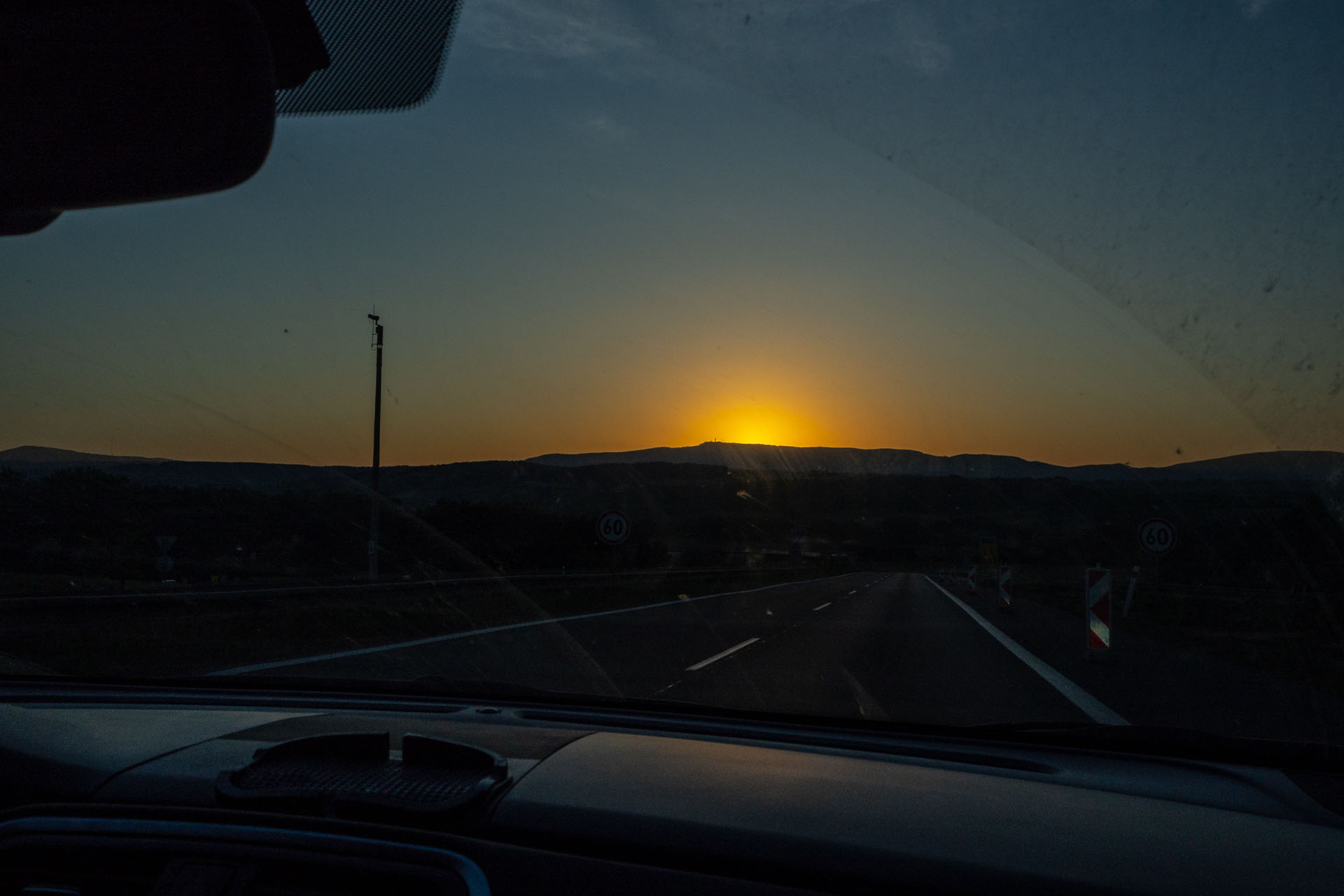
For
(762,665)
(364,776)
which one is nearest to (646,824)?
(364,776)

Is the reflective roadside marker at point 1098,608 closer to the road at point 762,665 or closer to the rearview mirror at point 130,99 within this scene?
the road at point 762,665

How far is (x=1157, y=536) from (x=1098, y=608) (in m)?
4.96

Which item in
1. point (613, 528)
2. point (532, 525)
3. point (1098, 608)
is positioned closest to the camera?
point (1098, 608)

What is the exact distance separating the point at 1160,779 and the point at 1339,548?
444 cm

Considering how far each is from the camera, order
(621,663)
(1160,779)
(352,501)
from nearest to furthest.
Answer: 1. (1160,779)
2. (621,663)
3. (352,501)

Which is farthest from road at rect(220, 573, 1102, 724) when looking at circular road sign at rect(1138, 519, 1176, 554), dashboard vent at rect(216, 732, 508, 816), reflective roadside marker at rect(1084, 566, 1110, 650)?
circular road sign at rect(1138, 519, 1176, 554)

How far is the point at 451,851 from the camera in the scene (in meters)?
2.00

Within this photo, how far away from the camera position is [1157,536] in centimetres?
1550

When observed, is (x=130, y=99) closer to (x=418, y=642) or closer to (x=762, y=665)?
(x=762, y=665)

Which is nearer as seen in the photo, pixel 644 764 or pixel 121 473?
pixel 644 764

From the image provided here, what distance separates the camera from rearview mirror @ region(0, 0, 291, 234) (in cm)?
158

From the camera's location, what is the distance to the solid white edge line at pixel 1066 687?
705 cm

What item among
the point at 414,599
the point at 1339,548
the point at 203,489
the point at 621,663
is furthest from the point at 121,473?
the point at 1339,548

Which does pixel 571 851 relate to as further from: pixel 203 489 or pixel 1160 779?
pixel 203 489
